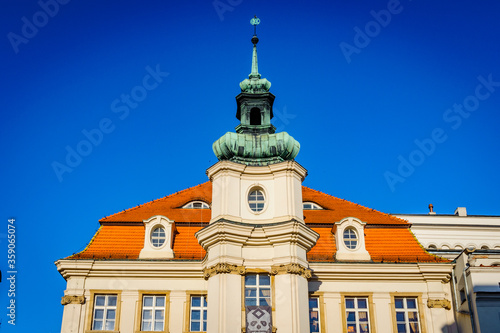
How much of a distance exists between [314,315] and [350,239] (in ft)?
13.4

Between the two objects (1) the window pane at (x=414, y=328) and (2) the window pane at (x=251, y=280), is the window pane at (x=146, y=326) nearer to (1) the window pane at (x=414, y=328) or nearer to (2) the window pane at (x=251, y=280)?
(2) the window pane at (x=251, y=280)

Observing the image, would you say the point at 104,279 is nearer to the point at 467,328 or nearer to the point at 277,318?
the point at 277,318

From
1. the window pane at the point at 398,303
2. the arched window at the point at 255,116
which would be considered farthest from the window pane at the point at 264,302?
the arched window at the point at 255,116

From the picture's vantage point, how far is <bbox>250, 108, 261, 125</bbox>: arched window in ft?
106

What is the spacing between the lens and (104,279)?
2952cm

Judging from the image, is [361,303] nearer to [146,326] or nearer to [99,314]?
[146,326]

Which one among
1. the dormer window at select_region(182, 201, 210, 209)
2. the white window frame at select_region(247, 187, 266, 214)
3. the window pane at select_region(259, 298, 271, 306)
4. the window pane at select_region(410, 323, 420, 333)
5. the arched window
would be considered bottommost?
the window pane at select_region(410, 323, 420, 333)

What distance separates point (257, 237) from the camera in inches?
1106

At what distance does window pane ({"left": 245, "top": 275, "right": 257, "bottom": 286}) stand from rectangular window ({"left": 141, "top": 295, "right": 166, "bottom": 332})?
4.25 m

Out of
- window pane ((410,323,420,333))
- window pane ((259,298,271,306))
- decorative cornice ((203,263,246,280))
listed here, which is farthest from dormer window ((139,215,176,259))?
window pane ((410,323,420,333))

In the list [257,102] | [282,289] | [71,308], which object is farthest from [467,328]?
A: [71,308]

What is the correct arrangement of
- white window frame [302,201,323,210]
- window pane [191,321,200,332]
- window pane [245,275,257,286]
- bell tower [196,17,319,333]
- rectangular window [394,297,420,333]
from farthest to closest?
white window frame [302,201,323,210]
rectangular window [394,297,420,333]
window pane [191,321,200,332]
window pane [245,275,257,286]
bell tower [196,17,319,333]

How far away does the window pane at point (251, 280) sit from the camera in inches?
1072

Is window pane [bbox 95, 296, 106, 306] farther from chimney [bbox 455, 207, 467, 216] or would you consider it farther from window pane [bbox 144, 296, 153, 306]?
chimney [bbox 455, 207, 467, 216]
